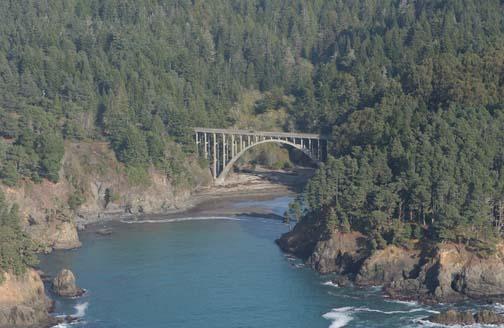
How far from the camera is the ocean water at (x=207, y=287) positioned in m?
88.8

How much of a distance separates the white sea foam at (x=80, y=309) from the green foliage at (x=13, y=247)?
469cm

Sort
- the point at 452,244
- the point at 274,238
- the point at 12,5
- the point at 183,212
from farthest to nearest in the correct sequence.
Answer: the point at 12,5 → the point at 183,212 → the point at 274,238 → the point at 452,244

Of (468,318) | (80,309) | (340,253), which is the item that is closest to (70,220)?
(80,309)

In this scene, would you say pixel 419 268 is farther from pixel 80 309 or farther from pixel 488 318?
pixel 80 309

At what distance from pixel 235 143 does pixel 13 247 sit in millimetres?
62942

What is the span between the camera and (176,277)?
10106 centimetres

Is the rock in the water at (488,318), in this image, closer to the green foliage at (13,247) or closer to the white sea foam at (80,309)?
the white sea foam at (80,309)

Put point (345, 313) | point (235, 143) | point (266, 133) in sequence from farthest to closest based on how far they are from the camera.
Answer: point (235, 143)
point (266, 133)
point (345, 313)

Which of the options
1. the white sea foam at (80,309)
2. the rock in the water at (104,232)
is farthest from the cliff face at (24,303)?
the rock in the water at (104,232)

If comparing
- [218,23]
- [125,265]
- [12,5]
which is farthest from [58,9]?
[125,265]

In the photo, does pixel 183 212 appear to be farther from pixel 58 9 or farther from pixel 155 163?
pixel 58 9

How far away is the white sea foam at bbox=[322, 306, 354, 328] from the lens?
286 feet

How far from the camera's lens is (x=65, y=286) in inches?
3738

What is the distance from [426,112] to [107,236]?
33474mm
